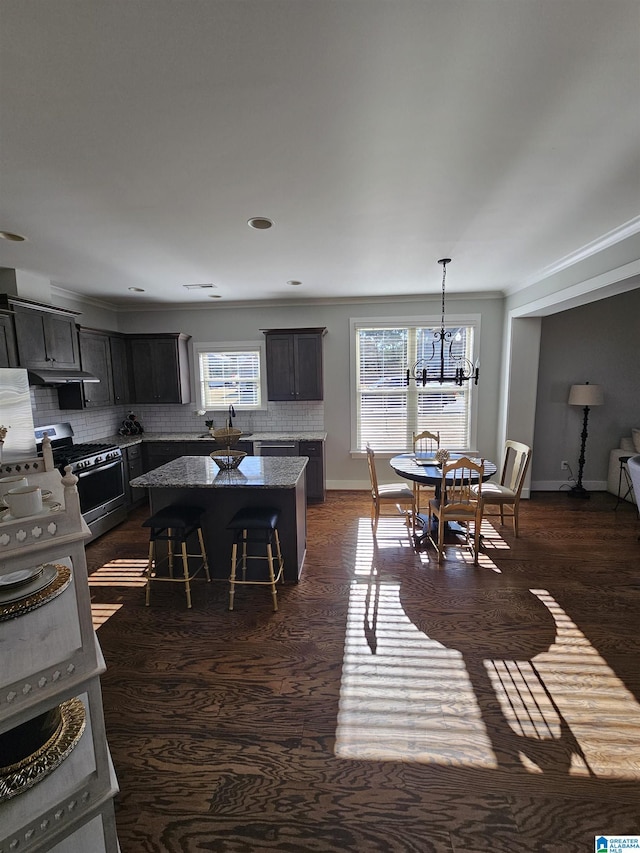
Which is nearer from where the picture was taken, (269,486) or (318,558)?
(269,486)

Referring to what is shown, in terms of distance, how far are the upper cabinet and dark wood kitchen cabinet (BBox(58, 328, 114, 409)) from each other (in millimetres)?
2095

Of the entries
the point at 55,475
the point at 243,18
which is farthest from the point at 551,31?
the point at 55,475

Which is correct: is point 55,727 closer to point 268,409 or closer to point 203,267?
point 203,267

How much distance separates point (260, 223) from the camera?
249cm

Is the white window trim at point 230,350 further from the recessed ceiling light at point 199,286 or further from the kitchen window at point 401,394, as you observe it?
the kitchen window at point 401,394

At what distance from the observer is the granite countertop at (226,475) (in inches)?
106

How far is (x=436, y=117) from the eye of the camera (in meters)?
1.49

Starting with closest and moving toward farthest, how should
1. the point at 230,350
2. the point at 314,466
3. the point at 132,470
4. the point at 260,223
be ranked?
the point at 260,223, the point at 132,470, the point at 314,466, the point at 230,350

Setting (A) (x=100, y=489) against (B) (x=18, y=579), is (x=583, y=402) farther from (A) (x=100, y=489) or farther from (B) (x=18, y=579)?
(A) (x=100, y=489)

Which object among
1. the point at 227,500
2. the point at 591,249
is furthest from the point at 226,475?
the point at 591,249

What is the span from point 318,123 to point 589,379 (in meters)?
5.10

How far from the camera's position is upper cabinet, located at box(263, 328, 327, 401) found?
4.88m

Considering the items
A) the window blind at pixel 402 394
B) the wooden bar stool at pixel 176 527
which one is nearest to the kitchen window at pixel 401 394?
the window blind at pixel 402 394

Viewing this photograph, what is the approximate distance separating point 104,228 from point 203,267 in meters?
1.03
